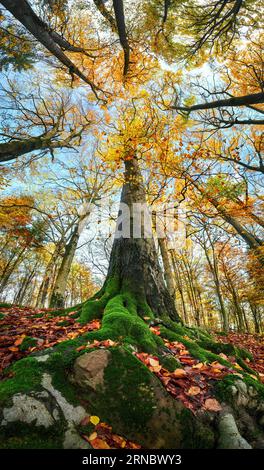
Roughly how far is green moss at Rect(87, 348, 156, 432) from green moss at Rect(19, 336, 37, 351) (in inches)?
50.8

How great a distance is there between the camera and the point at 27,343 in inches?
116

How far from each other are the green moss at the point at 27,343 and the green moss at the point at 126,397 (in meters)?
1.29

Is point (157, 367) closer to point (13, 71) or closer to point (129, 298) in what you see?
point (129, 298)

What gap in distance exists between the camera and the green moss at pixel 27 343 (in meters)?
2.88

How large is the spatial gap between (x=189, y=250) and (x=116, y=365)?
1765 cm

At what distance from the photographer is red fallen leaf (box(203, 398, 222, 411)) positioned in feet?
7.47

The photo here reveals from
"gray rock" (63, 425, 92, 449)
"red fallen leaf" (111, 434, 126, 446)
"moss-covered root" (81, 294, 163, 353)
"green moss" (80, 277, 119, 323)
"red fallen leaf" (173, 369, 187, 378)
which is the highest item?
"green moss" (80, 277, 119, 323)

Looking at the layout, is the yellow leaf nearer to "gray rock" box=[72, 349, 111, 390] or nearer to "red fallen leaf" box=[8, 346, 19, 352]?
"gray rock" box=[72, 349, 111, 390]

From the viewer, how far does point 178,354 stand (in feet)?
10.5

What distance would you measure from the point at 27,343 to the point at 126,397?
161 centimetres

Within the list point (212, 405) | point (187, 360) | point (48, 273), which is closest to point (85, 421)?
point (212, 405)

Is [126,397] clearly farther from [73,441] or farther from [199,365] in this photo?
[199,365]

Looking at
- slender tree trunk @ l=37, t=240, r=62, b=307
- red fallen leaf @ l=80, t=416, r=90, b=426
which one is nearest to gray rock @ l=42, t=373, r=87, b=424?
red fallen leaf @ l=80, t=416, r=90, b=426
